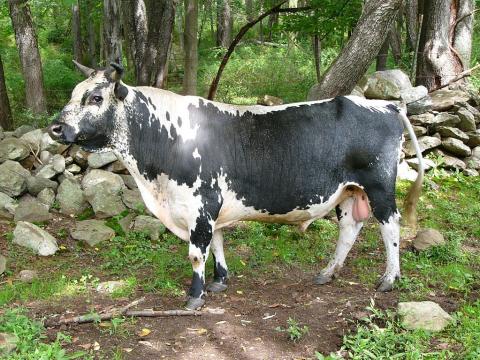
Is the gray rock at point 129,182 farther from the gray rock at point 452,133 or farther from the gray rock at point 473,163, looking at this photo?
the gray rock at point 473,163

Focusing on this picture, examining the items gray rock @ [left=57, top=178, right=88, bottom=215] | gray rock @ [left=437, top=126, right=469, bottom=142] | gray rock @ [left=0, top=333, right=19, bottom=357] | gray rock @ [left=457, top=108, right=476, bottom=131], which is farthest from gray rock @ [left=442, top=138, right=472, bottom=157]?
gray rock @ [left=0, top=333, right=19, bottom=357]

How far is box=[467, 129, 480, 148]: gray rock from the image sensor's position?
9375 millimetres

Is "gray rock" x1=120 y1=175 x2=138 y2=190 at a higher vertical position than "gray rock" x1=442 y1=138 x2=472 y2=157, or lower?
lower

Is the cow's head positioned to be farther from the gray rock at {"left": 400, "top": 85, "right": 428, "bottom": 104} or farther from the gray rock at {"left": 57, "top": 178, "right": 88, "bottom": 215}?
the gray rock at {"left": 400, "top": 85, "right": 428, "bottom": 104}

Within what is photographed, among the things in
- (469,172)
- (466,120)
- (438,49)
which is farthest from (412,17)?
(469,172)

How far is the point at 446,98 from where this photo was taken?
31.3ft

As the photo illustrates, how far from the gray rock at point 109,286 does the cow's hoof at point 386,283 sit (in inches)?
99.5

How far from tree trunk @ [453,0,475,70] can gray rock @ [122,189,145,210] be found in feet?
22.2

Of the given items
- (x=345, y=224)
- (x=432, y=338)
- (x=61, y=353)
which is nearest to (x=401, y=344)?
(x=432, y=338)

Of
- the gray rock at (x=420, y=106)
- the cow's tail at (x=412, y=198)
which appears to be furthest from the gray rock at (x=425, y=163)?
the cow's tail at (x=412, y=198)

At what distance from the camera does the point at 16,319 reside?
434cm

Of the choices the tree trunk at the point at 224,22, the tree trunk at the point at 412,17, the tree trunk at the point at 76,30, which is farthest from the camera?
the tree trunk at the point at 224,22

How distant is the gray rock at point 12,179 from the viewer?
751cm

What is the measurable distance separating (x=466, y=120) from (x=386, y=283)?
17.2 feet
